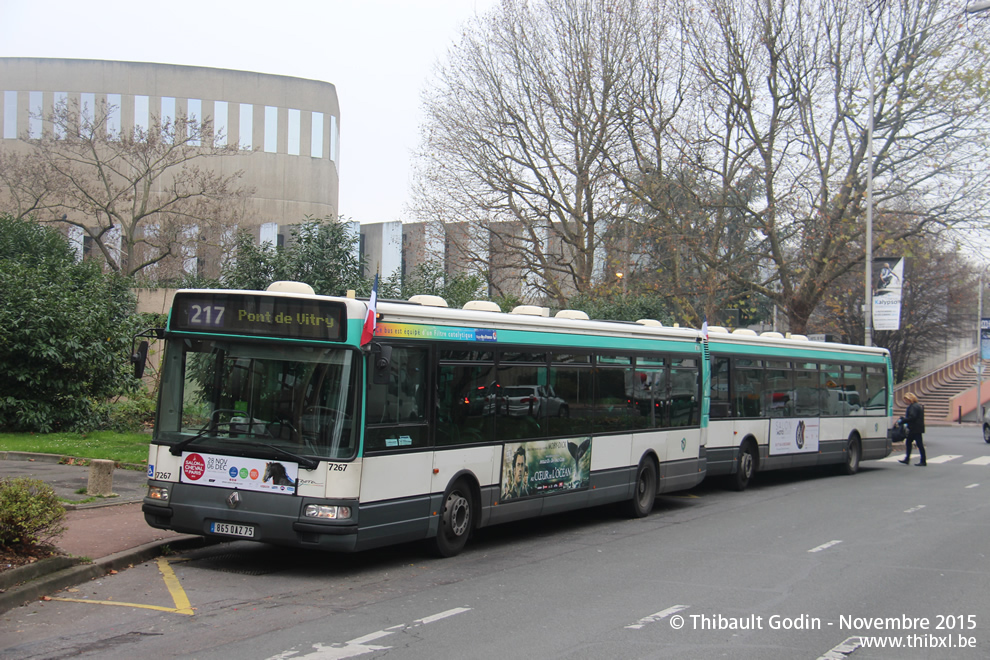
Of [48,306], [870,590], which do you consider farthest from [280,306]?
[48,306]

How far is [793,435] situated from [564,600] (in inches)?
499

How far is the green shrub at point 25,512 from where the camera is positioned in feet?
25.6

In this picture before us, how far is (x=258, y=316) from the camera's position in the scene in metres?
8.96

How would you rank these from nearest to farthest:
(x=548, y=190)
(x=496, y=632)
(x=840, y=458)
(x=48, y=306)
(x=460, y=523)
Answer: (x=496, y=632), (x=460, y=523), (x=48, y=306), (x=840, y=458), (x=548, y=190)

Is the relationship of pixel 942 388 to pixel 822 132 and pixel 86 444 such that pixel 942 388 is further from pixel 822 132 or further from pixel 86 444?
pixel 86 444

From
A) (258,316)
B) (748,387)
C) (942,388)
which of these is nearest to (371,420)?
(258,316)

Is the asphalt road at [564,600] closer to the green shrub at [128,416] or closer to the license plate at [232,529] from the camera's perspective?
the license plate at [232,529]

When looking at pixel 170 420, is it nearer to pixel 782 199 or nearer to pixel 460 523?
pixel 460 523

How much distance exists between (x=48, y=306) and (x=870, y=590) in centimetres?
1655

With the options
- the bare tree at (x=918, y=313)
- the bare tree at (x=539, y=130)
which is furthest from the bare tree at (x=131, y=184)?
the bare tree at (x=918, y=313)

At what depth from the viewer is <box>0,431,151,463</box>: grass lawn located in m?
15.8

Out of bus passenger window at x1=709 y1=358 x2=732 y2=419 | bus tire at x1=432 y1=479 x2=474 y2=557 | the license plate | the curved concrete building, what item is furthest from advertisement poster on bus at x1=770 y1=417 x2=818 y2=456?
the curved concrete building

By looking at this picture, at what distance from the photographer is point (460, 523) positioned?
10.3 meters

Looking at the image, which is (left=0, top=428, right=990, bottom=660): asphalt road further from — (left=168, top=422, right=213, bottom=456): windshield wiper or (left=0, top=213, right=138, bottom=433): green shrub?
(left=0, top=213, right=138, bottom=433): green shrub
